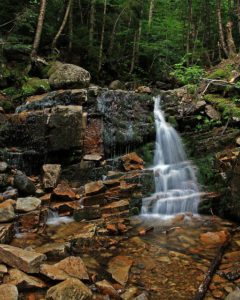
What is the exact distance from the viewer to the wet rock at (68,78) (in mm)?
14141

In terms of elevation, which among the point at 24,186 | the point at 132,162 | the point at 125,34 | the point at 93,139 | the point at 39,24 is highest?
the point at 125,34

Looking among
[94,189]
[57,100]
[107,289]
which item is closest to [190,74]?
[57,100]

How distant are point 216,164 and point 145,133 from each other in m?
3.61

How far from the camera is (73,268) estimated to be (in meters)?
5.18

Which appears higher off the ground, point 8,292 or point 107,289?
point 8,292

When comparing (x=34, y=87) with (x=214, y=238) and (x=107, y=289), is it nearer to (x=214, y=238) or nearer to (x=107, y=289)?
(x=214, y=238)

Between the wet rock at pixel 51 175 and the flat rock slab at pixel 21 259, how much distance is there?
4419mm

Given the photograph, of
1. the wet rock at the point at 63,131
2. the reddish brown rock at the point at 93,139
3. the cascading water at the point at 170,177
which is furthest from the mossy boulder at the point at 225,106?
the wet rock at the point at 63,131

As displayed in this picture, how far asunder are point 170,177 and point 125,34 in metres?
12.8

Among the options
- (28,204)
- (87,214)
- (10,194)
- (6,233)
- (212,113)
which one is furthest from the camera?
(212,113)

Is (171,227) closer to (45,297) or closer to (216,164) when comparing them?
(216,164)

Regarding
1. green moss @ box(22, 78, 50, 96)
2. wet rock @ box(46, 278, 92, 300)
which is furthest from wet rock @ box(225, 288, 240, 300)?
green moss @ box(22, 78, 50, 96)

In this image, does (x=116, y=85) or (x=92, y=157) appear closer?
(x=92, y=157)

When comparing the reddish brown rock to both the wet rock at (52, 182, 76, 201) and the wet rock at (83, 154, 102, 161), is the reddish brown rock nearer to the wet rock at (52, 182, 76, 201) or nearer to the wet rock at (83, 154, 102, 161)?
the wet rock at (83, 154, 102, 161)
